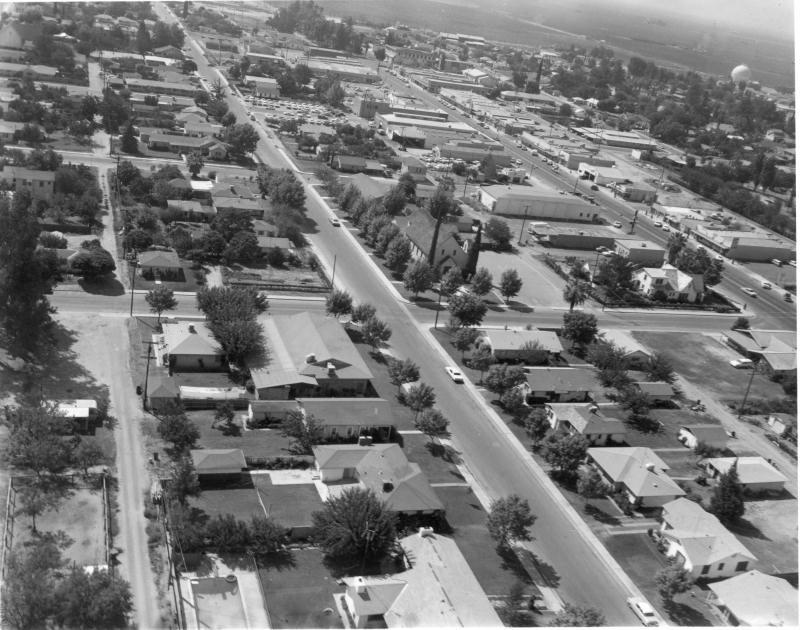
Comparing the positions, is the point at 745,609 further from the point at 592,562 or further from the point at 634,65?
the point at 634,65

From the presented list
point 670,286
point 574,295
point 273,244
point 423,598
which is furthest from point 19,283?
point 670,286

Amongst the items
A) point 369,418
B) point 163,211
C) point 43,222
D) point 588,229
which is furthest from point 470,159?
point 369,418

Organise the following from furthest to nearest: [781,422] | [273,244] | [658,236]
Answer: [658,236]
[273,244]
[781,422]

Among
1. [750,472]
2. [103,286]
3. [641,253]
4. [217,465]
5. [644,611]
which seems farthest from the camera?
[641,253]

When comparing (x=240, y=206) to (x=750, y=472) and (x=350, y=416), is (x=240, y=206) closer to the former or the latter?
(x=350, y=416)

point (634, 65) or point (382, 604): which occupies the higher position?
point (634, 65)

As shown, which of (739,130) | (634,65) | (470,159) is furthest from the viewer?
(634,65)
